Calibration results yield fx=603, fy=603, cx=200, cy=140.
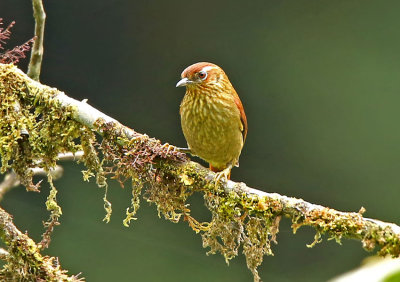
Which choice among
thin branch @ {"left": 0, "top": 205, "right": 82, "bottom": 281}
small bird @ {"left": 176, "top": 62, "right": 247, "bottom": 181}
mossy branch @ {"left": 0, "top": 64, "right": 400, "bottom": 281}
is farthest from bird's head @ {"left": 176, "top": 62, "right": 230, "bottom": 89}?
thin branch @ {"left": 0, "top": 205, "right": 82, "bottom": 281}

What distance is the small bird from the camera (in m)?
3.51

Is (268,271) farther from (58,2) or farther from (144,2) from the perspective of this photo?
(58,2)

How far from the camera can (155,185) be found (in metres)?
3.02

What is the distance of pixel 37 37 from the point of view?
3.13 meters

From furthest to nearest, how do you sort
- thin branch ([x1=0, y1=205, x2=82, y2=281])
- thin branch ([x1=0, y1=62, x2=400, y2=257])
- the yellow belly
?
the yellow belly → thin branch ([x1=0, y1=205, x2=82, y2=281]) → thin branch ([x1=0, y1=62, x2=400, y2=257])

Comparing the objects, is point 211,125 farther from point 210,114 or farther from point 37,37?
point 37,37

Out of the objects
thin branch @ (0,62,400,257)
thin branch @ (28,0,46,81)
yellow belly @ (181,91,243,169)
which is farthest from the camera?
yellow belly @ (181,91,243,169)

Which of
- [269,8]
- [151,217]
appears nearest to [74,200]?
[151,217]

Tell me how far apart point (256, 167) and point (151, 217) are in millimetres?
1355

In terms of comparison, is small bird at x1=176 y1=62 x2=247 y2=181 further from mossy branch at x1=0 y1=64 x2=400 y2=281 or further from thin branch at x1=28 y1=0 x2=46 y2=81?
thin branch at x1=28 y1=0 x2=46 y2=81

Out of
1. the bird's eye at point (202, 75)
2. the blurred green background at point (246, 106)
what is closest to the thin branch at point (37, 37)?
the bird's eye at point (202, 75)

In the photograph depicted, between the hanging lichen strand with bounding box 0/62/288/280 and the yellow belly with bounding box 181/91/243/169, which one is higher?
the yellow belly with bounding box 181/91/243/169

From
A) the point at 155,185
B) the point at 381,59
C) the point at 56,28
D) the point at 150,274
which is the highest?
the point at 381,59

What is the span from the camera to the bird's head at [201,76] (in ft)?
11.5
